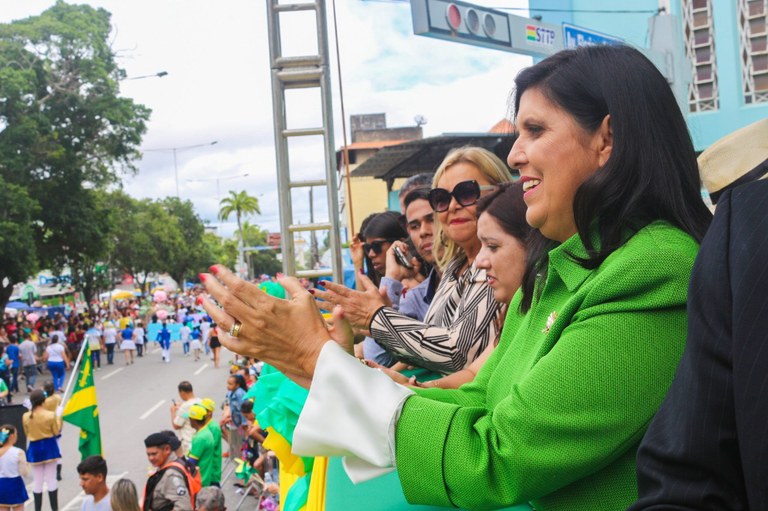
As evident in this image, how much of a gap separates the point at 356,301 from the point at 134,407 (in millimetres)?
16804

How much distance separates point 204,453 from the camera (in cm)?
830

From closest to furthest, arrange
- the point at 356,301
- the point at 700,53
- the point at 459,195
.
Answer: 1. the point at 356,301
2. the point at 459,195
3. the point at 700,53

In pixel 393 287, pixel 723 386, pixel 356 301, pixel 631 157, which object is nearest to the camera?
pixel 723 386

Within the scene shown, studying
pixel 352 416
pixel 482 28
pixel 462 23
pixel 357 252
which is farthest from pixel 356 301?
pixel 482 28

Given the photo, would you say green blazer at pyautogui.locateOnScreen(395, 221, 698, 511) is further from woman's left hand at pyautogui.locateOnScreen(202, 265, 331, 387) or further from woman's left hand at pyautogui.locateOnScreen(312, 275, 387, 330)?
woman's left hand at pyautogui.locateOnScreen(312, 275, 387, 330)

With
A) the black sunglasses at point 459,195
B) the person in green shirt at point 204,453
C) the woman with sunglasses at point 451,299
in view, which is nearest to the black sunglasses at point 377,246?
the woman with sunglasses at point 451,299

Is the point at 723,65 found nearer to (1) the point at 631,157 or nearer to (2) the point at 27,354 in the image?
(1) the point at 631,157

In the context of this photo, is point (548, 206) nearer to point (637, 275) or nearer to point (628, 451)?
point (637, 275)

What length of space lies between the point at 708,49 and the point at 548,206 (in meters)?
15.3

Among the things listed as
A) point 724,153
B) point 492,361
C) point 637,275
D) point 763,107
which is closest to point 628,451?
point 637,275

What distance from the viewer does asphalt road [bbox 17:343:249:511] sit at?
11.5 m

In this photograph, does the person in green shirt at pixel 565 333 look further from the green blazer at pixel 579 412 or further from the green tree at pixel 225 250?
the green tree at pixel 225 250

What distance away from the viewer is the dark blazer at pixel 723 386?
0.79 metres

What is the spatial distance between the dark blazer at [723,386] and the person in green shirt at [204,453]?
788 centimetres
